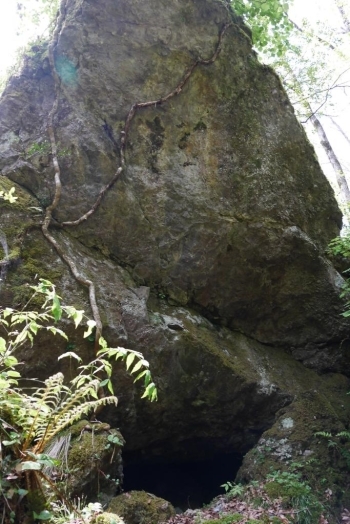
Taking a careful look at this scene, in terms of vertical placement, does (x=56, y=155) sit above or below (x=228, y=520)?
above

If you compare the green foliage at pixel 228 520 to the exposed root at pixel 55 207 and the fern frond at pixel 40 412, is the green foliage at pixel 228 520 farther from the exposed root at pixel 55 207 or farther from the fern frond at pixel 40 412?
the fern frond at pixel 40 412

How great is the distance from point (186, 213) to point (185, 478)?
4.39 meters

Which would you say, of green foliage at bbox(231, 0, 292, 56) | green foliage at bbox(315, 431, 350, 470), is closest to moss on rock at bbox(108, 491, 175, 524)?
green foliage at bbox(315, 431, 350, 470)

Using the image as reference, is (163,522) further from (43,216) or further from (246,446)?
(43,216)

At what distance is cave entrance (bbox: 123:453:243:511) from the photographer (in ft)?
21.6

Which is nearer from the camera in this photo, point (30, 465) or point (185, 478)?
point (30, 465)

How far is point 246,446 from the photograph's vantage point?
22.1 ft

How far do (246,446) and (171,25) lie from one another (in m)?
7.13

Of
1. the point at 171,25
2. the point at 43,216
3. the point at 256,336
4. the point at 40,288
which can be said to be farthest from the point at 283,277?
the point at 40,288

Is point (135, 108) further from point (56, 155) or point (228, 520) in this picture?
point (228, 520)

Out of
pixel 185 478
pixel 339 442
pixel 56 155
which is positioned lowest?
pixel 185 478

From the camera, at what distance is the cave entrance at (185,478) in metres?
6.57

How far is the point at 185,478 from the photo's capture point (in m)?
6.98

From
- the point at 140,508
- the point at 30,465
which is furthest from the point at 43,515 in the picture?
the point at 140,508
